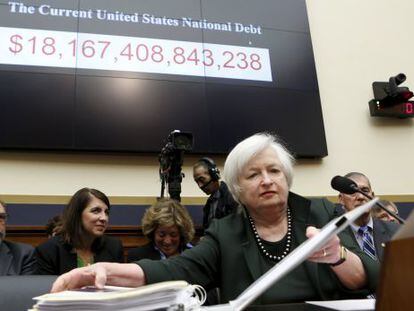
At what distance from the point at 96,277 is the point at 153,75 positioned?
2857mm

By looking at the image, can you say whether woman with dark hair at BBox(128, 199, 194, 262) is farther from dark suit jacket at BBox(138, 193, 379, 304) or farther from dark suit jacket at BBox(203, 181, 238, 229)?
dark suit jacket at BBox(138, 193, 379, 304)

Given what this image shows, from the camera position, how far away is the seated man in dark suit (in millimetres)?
2133

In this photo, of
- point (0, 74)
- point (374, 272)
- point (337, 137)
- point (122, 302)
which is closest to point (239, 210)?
point (374, 272)

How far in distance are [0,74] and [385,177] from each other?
3.49 metres

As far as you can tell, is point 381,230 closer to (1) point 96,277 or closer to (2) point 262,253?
(2) point 262,253

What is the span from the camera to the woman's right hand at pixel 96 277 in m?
0.81

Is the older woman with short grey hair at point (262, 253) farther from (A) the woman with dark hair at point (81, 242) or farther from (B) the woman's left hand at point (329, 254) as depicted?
(A) the woman with dark hair at point (81, 242)

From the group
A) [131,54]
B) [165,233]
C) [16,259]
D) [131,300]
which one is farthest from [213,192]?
[131,300]

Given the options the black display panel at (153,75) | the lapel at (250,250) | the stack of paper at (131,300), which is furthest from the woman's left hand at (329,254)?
the black display panel at (153,75)

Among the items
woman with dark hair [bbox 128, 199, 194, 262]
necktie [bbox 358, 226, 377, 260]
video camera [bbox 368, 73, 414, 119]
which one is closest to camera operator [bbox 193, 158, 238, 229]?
woman with dark hair [bbox 128, 199, 194, 262]

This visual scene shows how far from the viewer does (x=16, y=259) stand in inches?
86.0

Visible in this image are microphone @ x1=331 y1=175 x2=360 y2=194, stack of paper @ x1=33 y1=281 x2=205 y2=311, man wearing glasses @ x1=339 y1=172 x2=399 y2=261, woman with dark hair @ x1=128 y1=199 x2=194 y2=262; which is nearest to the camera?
stack of paper @ x1=33 y1=281 x2=205 y2=311

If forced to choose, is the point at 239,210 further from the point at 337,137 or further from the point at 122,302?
the point at 337,137

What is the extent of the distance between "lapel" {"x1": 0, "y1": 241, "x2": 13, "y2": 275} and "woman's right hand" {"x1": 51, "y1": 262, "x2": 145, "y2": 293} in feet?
4.94
